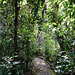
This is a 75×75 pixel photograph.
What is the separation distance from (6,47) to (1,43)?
168 mm

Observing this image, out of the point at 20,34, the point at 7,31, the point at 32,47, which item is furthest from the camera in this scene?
the point at 32,47

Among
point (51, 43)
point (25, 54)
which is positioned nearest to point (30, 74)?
point (25, 54)

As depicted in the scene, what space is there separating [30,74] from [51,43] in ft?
10.0

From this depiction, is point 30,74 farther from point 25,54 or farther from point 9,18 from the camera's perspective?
point 9,18

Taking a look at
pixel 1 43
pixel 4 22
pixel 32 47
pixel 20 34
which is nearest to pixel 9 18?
pixel 4 22

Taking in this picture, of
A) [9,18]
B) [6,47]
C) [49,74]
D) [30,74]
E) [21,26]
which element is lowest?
[49,74]

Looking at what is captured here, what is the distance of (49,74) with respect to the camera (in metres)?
3.11

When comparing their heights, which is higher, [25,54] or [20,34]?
[20,34]

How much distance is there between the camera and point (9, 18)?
2441 mm

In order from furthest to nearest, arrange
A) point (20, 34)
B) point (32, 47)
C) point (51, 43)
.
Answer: point (51, 43)
point (32, 47)
point (20, 34)

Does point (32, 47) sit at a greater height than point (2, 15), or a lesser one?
lesser

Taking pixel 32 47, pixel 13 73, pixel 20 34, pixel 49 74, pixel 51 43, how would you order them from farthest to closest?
1. pixel 51 43
2. pixel 49 74
3. pixel 32 47
4. pixel 20 34
5. pixel 13 73

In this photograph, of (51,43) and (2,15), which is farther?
(51,43)

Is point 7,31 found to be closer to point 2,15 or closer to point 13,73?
point 2,15
